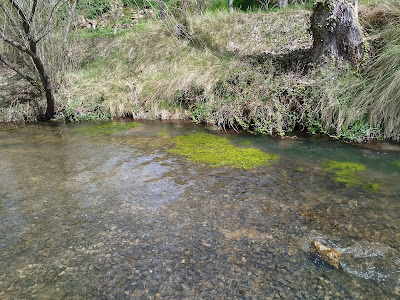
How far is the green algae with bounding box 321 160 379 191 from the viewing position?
359 centimetres

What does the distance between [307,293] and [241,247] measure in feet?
2.03

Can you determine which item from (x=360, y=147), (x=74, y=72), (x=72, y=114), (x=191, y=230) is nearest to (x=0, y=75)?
(x=74, y=72)

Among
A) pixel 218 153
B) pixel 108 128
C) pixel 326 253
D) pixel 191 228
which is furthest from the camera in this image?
pixel 108 128

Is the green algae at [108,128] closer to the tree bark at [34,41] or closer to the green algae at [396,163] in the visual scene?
the tree bark at [34,41]

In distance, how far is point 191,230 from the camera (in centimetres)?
274

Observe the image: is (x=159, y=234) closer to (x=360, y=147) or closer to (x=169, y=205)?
(x=169, y=205)

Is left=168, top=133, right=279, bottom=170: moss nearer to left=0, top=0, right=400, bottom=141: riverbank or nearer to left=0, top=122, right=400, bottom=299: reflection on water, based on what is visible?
left=0, top=122, right=400, bottom=299: reflection on water

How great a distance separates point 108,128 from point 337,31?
5.00 metres

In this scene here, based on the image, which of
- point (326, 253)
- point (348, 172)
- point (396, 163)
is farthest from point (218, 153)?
point (326, 253)

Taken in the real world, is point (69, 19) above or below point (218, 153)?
above

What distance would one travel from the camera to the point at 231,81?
22.2 feet

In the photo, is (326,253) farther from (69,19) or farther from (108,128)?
(69,19)

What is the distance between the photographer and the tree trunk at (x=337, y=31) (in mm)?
5766

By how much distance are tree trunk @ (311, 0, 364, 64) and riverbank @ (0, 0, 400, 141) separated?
1.02 ft
